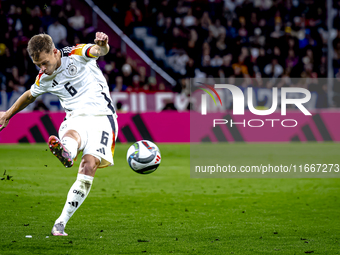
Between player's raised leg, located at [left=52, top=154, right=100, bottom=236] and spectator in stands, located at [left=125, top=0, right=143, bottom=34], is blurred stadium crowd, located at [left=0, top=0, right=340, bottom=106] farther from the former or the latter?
player's raised leg, located at [left=52, top=154, right=100, bottom=236]

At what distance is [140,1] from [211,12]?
2.78 metres

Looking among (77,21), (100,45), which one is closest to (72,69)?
(100,45)

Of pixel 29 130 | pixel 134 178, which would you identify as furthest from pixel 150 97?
pixel 134 178

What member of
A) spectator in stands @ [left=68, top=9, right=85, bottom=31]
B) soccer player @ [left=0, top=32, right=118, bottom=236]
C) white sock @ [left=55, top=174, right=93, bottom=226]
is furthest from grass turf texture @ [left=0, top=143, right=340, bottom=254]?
spectator in stands @ [left=68, top=9, right=85, bottom=31]

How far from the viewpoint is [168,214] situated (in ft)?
21.5

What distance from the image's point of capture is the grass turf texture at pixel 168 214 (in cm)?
490

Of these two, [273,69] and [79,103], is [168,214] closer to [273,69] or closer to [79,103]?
[79,103]

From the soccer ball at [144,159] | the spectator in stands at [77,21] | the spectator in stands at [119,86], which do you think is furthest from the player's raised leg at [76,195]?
the spectator in stands at [77,21]

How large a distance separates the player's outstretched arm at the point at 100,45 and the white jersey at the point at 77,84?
147 mm

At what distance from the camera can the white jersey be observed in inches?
216

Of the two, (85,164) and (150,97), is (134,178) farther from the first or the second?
(150,97)

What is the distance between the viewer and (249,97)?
15766 mm

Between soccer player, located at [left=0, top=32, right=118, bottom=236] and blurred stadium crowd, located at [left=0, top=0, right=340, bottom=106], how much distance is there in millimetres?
11003

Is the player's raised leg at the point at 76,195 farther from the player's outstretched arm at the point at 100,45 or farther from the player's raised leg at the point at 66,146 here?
the player's outstretched arm at the point at 100,45
